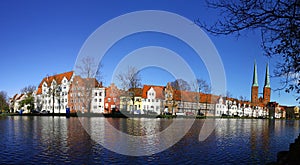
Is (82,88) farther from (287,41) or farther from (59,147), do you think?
(287,41)

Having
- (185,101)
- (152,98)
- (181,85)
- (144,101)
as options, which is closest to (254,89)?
(152,98)

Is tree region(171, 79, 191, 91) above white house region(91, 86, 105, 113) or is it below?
above

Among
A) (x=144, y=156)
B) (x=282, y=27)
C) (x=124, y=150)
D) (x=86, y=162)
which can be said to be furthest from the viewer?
(x=124, y=150)

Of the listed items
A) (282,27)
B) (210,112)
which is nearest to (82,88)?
(282,27)

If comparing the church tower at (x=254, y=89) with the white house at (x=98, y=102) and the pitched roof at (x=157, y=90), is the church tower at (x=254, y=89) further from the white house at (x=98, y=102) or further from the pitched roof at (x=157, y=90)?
the white house at (x=98, y=102)

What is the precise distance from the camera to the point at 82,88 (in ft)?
178

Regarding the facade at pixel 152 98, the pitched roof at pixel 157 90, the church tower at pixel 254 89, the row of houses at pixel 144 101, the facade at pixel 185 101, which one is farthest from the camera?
the church tower at pixel 254 89

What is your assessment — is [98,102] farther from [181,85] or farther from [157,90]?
[181,85]

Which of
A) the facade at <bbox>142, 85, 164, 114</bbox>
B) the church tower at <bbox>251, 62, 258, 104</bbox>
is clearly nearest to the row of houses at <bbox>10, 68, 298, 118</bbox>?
the facade at <bbox>142, 85, 164, 114</bbox>

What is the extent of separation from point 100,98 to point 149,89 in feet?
57.9

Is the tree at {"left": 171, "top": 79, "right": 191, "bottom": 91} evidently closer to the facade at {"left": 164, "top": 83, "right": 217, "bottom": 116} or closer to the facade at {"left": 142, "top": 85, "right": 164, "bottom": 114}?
the facade at {"left": 164, "top": 83, "right": 217, "bottom": 116}

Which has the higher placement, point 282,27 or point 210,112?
point 282,27

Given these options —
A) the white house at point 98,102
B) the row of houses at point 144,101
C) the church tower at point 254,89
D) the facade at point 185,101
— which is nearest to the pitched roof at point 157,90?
the row of houses at point 144,101

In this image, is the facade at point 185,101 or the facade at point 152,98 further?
the facade at point 152,98
